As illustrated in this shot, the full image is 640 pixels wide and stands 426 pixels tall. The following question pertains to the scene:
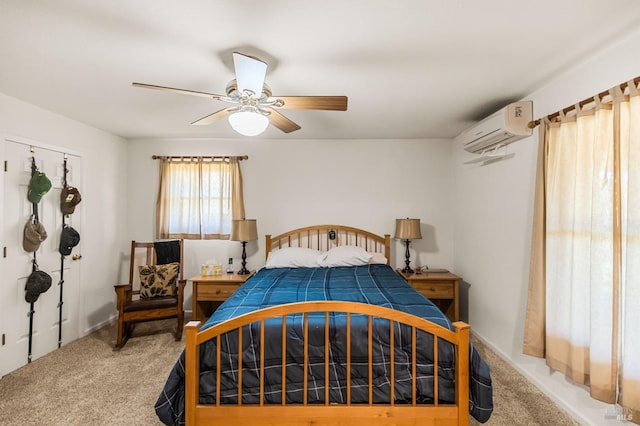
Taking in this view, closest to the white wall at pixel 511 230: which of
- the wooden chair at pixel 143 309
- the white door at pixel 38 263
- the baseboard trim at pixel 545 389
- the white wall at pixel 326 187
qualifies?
the baseboard trim at pixel 545 389

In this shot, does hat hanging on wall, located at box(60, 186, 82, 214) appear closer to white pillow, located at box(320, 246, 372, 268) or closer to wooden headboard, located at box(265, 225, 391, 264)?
wooden headboard, located at box(265, 225, 391, 264)

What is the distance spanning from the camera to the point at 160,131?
12.8 ft

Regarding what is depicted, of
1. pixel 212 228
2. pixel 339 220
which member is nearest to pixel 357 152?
pixel 339 220

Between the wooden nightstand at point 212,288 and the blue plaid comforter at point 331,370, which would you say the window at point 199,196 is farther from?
the blue plaid comforter at point 331,370

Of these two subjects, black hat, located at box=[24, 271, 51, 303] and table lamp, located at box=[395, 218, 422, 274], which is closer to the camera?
black hat, located at box=[24, 271, 51, 303]

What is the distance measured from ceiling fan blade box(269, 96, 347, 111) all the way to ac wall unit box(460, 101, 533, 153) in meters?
1.48

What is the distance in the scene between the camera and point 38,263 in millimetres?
3006

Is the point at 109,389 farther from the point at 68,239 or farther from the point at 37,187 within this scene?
the point at 37,187

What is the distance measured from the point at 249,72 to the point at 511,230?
2.60 metres

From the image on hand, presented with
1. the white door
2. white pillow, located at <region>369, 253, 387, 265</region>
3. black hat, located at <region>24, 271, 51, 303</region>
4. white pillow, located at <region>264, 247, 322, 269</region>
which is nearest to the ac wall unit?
white pillow, located at <region>369, 253, 387, 265</region>

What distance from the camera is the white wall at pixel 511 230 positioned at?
1986 mm

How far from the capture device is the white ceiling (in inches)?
61.0

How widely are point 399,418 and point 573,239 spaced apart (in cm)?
159

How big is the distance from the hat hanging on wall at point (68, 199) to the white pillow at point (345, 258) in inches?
109
